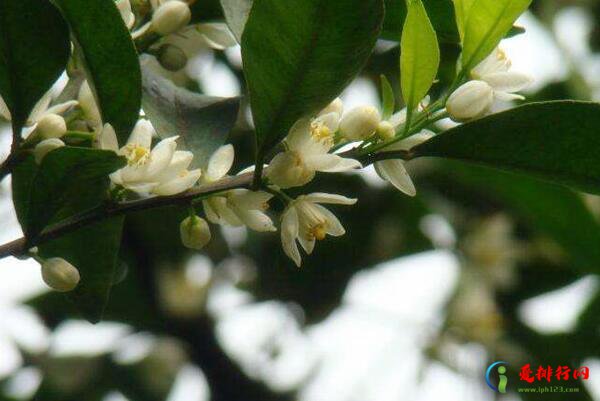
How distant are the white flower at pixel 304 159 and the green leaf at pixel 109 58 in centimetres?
16

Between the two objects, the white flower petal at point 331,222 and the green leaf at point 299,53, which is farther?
the white flower petal at point 331,222

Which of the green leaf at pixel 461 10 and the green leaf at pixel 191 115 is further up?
the green leaf at pixel 461 10

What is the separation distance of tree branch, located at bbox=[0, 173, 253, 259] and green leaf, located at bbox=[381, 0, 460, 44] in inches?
11.5

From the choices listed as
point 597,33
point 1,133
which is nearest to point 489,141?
point 1,133

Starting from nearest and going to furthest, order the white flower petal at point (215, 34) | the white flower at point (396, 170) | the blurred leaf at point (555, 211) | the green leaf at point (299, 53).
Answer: the green leaf at point (299, 53) → the white flower at point (396, 170) → the white flower petal at point (215, 34) → the blurred leaf at point (555, 211)

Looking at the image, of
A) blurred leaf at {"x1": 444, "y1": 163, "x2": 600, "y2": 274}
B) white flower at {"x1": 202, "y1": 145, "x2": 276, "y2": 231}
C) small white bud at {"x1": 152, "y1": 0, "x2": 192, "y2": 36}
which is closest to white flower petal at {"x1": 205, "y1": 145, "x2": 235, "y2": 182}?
white flower at {"x1": 202, "y1": 145, "x2": 276, "y2": 231}

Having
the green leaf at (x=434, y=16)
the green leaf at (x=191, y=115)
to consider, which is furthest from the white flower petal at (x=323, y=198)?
the green leaf at (x=434, y=16)

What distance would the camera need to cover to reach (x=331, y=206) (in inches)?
84.9

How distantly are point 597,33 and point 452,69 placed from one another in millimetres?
1496

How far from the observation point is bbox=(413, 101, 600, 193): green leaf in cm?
93

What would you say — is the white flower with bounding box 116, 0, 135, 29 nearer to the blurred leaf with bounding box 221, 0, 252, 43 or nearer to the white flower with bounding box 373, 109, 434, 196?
the blurred leaf with bounding box 221, 0, 252, 43

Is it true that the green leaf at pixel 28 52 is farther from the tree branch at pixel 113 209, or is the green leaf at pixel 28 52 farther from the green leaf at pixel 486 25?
the green leaf at pixel 486 25

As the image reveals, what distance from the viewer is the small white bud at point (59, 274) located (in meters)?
0.98

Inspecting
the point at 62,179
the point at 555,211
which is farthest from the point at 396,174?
the point at 555,211
